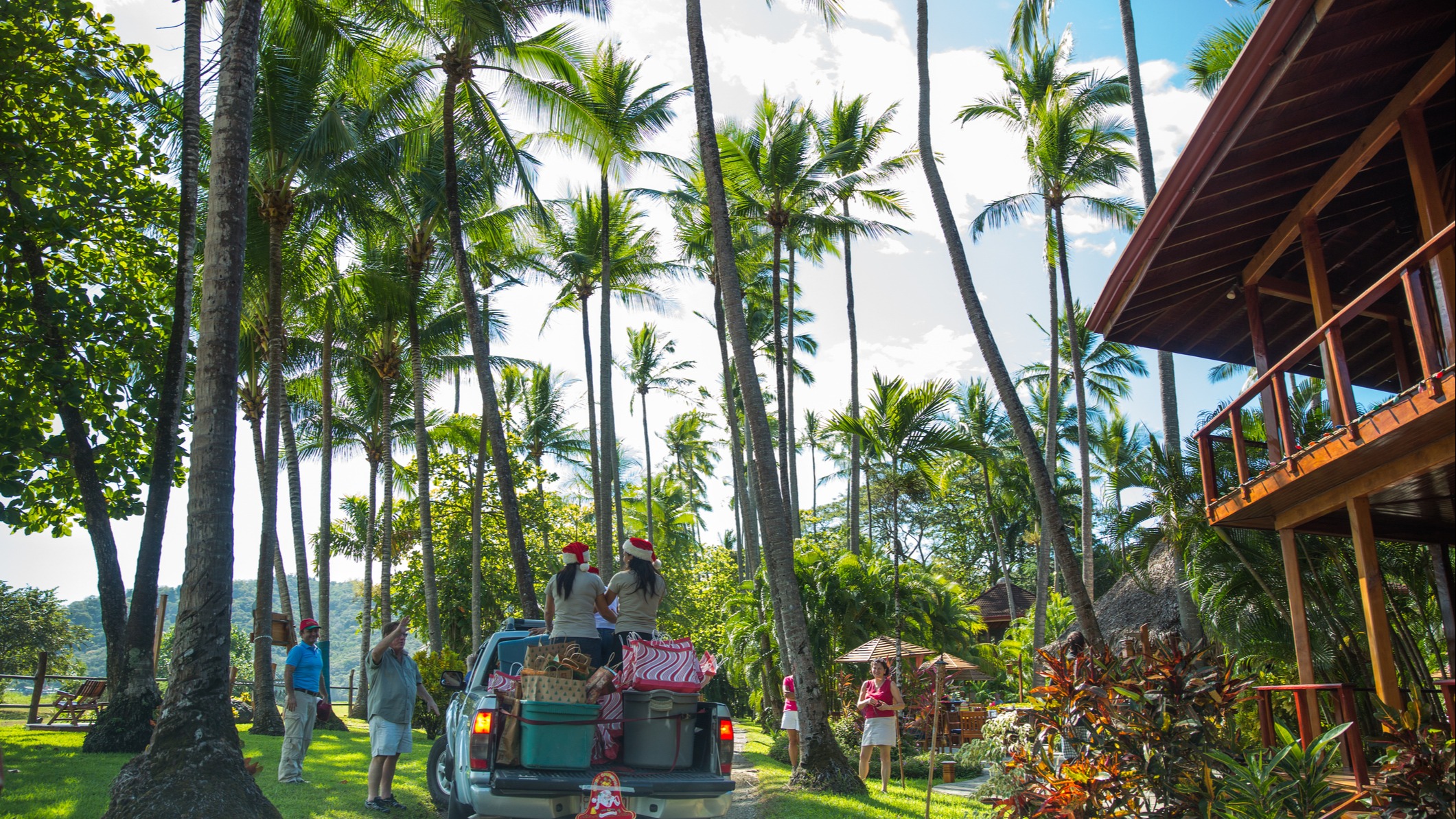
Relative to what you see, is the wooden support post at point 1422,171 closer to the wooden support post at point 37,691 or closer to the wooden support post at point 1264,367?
the wooden support post at point 1264,367

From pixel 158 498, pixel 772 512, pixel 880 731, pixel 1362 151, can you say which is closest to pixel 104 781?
pixel 158 498

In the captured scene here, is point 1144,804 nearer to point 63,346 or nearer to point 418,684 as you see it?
point 418,684

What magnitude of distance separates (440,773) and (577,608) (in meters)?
2.59

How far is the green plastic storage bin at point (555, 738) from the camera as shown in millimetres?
5922

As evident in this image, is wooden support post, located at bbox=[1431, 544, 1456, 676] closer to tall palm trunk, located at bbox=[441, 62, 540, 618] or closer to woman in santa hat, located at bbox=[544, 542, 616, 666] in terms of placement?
woman in santa hat, located at bbox=[544, 542, 616, 666]

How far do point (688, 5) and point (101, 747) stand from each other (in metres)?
11.9

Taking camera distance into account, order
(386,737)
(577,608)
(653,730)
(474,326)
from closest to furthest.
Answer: (653,730), (577,608), (386,737), (474,326)

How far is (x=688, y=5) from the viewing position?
42.8 ft

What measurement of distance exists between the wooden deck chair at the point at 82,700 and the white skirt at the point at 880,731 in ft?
43.2

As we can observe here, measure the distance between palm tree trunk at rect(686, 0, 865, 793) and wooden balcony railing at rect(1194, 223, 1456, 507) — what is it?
4746mm

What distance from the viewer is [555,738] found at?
19.6ft

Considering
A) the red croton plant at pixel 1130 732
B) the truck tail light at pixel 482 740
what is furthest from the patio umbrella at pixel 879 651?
the truck tail light at pixel 482 740

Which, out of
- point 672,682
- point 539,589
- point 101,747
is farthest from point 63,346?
point 539,589

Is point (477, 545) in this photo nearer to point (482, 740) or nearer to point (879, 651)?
point (879, 651)
